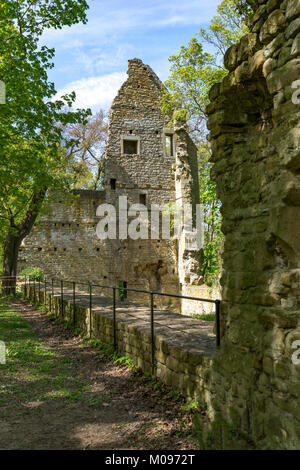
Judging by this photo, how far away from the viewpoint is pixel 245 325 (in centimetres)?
327

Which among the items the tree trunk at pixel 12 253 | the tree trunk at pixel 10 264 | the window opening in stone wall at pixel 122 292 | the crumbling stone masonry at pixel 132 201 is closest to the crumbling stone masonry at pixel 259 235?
the tree trunk at pixel 12 253

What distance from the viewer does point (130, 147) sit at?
72.5 ft

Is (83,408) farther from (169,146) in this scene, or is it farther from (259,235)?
(169,146)

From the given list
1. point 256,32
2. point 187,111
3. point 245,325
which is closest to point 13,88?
point 256,32

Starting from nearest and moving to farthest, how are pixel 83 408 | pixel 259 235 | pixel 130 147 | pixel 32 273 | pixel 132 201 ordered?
pixel 259 235 → pixel 83 408 → pixel 32 273 → pixel 132 201 → pixel 130 147

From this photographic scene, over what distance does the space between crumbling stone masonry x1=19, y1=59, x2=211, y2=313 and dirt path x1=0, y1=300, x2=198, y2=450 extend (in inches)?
518

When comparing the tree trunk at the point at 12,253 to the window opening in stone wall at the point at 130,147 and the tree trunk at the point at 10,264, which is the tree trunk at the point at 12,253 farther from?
the window opening in stone wall at the point at 130,147

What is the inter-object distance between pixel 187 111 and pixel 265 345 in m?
18.5

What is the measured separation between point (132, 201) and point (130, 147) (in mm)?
3275

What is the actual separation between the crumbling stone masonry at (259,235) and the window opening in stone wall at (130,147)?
18480 mm

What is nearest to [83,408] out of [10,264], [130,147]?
[10,264]

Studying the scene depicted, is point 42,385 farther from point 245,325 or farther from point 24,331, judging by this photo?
point 24,331

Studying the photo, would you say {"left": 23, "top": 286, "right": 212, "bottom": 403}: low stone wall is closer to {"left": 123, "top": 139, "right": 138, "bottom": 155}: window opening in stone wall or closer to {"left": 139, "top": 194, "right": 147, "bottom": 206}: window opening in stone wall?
{"left": 139, "top": 194, "right": 147, "bottom": 206}: window opening in stone wall

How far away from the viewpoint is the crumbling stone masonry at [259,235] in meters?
2.71
